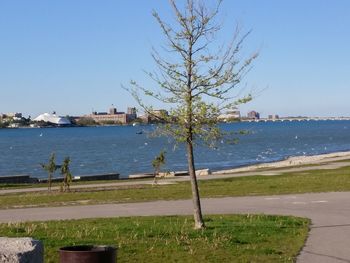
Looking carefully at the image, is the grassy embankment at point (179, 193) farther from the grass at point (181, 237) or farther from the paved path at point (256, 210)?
the grass at point (181, 237)

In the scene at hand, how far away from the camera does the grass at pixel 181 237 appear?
952 centimetres

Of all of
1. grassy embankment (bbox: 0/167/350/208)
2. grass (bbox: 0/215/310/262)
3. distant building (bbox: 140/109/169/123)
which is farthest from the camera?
grassy embankment (bbox: 0/167/350/208)

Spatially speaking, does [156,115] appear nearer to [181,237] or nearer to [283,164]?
[181,237]

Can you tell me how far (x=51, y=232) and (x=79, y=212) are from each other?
5.17 meters

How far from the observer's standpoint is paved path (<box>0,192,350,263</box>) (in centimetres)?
1295

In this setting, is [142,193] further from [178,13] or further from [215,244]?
[215,244]

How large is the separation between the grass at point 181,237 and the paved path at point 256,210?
21.5 inches

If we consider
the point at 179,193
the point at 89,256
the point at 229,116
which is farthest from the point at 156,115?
the point at 179,193

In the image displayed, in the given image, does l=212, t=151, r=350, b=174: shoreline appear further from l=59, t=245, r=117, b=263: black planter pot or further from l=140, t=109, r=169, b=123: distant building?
l=59, t=245, r=117, b=263: black planter pot

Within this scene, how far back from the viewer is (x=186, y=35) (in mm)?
12477

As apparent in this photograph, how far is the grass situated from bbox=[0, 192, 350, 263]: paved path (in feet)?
1.79

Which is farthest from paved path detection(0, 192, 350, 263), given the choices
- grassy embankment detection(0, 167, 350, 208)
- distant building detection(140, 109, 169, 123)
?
distant building detection(140, 109, 169, 123)

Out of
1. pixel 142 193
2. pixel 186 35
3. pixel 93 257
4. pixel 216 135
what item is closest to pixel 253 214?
pixel 216 135

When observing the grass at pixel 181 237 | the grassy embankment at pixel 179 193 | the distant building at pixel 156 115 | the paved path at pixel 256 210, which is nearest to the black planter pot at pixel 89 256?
the grass at pixel 181 237
